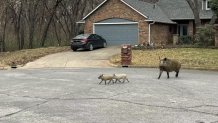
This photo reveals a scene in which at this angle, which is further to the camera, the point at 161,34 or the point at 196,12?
the point at 161,34

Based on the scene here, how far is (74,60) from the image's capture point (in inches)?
1334

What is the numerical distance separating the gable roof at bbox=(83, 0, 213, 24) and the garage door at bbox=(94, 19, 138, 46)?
1.67 meters

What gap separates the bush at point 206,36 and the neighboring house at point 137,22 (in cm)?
493

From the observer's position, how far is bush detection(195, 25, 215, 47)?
39188mm

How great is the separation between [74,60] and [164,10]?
63.4 ft

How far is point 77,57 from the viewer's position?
35.5m

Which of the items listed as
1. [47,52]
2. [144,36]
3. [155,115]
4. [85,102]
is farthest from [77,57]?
[155,115]

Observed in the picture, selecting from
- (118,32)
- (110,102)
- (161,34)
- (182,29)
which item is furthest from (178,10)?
(110,102)

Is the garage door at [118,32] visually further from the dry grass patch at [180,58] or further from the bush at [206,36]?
the dry grass patch at [180,58]

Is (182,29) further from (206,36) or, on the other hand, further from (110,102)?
(110,102)

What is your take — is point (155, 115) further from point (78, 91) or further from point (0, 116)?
point (78, 91)

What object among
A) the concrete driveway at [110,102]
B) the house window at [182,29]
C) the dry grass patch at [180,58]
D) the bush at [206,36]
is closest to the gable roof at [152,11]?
the house window at [182,29]

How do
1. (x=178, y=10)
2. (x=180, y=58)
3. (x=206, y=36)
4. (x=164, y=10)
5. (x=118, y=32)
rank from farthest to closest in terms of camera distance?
(x=164, y=10) < (x=178, y=10) < (x=118, y=32) < (x=206, y=36) < (x=180, y=58)

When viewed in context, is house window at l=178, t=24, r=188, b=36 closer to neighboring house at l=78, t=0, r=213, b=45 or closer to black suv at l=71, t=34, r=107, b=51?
neighboring house at l=78, t=0, r=213, b=45
